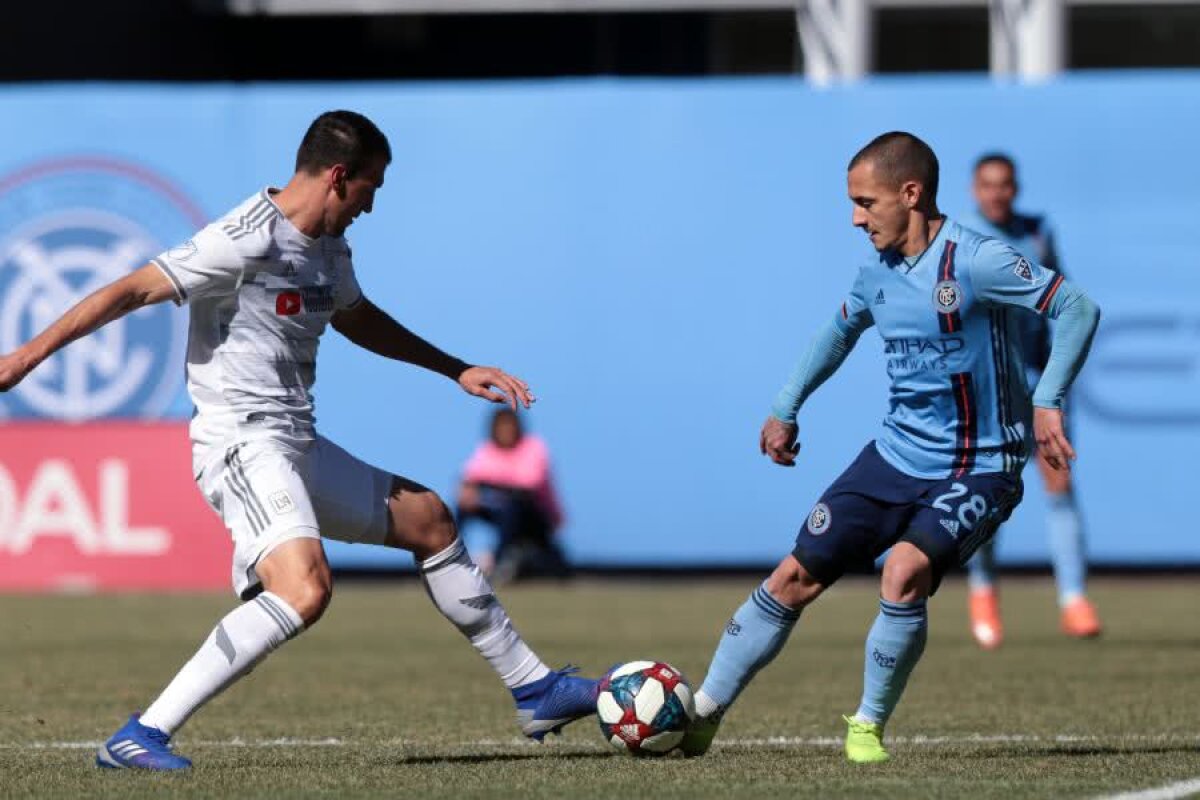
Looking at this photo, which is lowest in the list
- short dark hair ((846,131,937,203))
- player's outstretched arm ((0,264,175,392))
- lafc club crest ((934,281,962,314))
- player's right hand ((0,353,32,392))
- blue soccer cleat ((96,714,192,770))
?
blue soccer cleat ((96,714,192,770))

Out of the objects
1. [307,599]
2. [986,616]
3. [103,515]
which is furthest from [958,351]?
[103,515]

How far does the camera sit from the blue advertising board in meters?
18.2

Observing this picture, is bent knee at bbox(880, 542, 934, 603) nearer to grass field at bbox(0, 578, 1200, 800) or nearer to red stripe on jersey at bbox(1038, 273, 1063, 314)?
grass field at bbox(0, 578, 1200, 800)

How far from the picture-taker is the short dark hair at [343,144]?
280 inches

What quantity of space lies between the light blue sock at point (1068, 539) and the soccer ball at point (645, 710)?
5.24 meters

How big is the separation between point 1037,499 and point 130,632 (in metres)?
6.97

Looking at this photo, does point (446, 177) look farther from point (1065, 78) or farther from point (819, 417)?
point (1065, 78)

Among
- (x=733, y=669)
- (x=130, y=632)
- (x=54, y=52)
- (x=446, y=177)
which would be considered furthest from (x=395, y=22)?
(x=733, y=669)

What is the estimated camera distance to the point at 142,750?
22.7ft

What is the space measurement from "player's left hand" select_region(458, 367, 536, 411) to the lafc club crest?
4.00ft

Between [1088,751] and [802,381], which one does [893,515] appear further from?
[1088,751]

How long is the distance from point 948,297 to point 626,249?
38.0 feet

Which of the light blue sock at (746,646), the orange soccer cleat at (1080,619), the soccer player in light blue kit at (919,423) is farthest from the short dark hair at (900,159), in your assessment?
the orange soccer cleat at (1080,619)

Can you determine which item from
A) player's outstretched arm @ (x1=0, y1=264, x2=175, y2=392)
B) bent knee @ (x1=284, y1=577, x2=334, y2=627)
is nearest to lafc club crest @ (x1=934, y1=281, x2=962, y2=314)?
bent knee @ (x1=284, y1=577, x2=334, y2=627)
